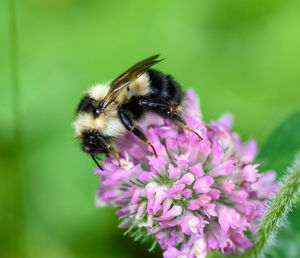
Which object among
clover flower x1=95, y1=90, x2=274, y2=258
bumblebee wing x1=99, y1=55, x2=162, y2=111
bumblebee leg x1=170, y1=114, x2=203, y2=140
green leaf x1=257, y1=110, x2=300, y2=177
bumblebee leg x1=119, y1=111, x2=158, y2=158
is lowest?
green leaf x1=257, y1=110, x2=300, y2=177

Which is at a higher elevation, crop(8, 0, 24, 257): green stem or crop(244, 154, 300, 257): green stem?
crop(8, 0, 24, 257): green stem

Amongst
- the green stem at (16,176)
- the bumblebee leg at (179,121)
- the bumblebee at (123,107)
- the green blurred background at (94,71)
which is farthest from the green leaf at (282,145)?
the green stem at (16,176)

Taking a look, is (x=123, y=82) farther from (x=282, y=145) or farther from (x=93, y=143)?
(x=282, y=145)

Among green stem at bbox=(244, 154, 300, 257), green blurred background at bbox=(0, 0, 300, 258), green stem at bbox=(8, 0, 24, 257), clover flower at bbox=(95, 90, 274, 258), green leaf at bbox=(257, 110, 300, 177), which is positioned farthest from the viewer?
green blurred background at bbox=(0, 0, 300, 258)

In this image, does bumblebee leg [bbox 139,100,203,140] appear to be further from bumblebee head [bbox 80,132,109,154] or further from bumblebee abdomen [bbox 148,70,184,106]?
bumblebee head [bbox 80,132,109,154]

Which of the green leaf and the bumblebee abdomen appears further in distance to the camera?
the green leaf

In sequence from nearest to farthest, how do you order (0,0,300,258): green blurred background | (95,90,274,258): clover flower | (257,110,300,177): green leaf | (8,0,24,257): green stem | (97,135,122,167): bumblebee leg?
(95,90,274,258): clover flower, (97,135,122,167): bumblebee leg, (257,110,300,177): green leaf, (8,0,24,257): green stem, (0,0,300,258): green blurred background

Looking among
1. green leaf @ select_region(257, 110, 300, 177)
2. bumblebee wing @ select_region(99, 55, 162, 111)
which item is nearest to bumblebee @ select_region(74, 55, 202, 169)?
bumblebee wing @ select_region(99, 55, 162, 111)
